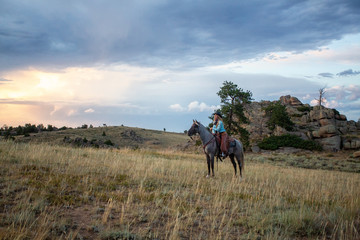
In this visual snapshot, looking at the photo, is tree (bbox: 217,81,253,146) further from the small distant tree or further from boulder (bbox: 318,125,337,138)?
the small distant tree

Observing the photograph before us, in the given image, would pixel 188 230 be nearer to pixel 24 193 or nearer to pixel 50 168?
pixel 24 193

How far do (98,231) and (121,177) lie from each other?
493cm

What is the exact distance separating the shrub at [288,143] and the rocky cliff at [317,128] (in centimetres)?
139

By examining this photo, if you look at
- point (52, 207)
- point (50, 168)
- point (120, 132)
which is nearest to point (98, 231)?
point (52, 207)

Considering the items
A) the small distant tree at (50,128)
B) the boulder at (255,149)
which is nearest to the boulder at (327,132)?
the boulder at (255,149)

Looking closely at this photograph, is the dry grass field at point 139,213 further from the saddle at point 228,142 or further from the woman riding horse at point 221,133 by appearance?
the saddle at point 228,142

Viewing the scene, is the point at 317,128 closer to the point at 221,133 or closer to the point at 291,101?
the point at 291,101

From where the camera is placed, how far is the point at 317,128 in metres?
42.3

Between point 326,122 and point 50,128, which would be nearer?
point 326,122

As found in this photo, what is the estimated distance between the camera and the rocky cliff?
36250 millimetres

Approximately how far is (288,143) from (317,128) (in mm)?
10298

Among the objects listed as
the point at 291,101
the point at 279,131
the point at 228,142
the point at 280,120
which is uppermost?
the point at 291,101

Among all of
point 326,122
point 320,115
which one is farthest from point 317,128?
point 320,115

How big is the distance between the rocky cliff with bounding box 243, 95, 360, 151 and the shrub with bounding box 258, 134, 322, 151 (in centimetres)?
139
